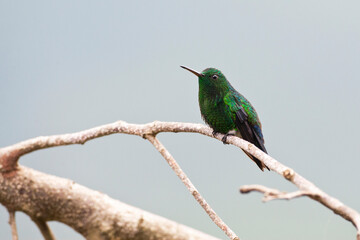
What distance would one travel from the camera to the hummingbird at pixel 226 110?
A: 14.0 ft

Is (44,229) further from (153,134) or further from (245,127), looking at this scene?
(245,127)

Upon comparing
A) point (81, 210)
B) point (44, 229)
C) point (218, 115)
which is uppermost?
point (218, 115)

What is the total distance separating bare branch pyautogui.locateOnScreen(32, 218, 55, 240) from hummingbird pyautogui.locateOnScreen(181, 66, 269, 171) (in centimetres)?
219

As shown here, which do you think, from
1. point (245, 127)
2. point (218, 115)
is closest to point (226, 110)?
point (218, 115)

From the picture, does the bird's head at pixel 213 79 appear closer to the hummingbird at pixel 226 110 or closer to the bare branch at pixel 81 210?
the hummingbird at pixel 226 110

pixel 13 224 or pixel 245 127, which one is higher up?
pixel 245 127

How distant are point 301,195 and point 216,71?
277 centimetres

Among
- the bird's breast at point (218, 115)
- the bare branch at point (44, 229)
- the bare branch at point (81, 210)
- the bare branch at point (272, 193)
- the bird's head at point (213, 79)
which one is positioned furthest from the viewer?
the bird's head at point (213, 79)

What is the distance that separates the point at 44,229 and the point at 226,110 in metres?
2.41

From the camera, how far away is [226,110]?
4305 mm

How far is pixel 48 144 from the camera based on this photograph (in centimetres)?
252

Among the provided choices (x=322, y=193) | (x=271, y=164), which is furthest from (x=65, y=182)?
(x=322, y=193)

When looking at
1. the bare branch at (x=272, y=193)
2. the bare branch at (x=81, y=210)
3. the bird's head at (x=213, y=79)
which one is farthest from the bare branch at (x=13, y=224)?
the bird's head at (x=213, y=79)

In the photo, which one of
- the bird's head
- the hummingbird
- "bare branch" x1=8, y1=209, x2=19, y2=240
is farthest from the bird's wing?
"bare branch" x1=8, y1=209, x2=19, y2=240
